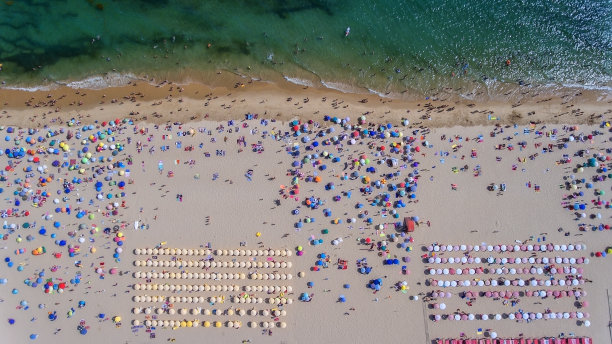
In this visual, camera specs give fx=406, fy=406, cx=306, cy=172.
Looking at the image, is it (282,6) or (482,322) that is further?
(282,6)

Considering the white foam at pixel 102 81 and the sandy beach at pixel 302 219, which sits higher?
the white foam at pixel 102 81

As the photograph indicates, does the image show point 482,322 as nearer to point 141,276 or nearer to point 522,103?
point 522,103

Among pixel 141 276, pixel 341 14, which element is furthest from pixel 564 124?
pixel 141 276

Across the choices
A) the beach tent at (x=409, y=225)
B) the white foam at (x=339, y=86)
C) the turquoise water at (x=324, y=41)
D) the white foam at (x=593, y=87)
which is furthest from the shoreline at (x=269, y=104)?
the beach tent at (x=409, y=225)

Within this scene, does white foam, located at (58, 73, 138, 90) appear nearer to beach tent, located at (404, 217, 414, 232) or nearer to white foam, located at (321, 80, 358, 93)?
white foam, located at (321, 80, 358, 93)

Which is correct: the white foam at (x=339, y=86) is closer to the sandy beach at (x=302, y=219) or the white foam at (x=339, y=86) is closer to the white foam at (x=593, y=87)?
the sandy beach at (x=302, y=219)

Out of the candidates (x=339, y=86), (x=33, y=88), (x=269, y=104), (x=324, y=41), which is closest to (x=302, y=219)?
(x=269, y=104)
